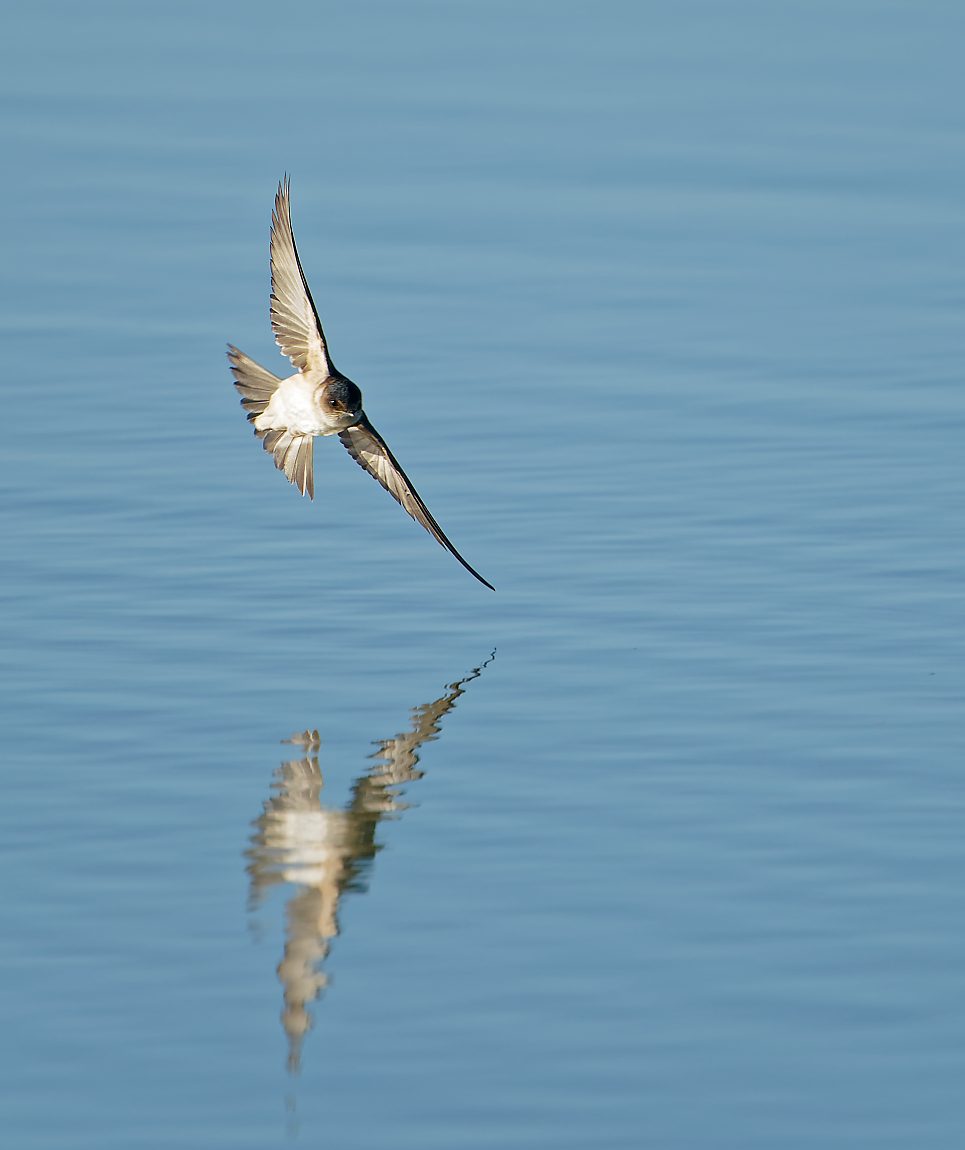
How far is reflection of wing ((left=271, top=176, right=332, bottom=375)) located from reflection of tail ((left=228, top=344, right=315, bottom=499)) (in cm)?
16

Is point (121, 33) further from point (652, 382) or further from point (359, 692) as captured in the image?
point (359, 692)

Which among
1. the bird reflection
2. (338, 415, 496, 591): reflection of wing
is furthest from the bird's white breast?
the bird reflection

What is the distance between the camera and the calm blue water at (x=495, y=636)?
6.71 m

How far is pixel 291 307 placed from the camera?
396 inches

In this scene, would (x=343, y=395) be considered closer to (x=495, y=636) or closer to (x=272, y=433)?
(x=272, y=433)

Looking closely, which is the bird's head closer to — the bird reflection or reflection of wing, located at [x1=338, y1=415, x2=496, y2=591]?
reflection of wing, located at [x1=338, y1=415, x2=496, y2=591]

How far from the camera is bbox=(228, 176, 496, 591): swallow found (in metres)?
9.88

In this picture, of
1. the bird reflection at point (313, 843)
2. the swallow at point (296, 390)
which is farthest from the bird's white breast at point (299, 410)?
the bird reflection at point (313, 843)

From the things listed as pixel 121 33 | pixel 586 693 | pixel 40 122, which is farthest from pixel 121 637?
pixel 121 33

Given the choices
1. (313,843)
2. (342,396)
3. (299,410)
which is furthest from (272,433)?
(313,843)

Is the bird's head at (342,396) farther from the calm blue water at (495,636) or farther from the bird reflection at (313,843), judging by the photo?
the bird reflection at (313,843)

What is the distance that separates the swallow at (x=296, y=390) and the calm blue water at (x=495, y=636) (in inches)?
23.8

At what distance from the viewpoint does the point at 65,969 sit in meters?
7.17

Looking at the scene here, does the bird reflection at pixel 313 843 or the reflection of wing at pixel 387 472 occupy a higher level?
the reflection of wing at pixel 387 472
